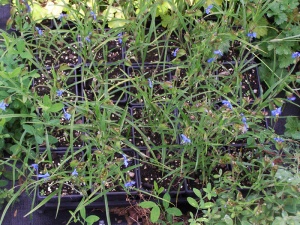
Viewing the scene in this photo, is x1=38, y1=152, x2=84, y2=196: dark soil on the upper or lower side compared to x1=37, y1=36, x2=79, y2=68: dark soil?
lower

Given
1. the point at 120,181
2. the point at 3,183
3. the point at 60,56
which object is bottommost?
the point at 3,183

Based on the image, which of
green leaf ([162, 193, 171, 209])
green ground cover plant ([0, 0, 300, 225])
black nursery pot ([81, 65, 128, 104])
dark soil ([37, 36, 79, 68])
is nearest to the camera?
green ground cover plant ([0, 0, 300, 225])

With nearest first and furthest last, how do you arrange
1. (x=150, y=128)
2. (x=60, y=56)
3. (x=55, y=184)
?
(x=55, y=184) < (x=150, y=128) < (x=60, y=56)

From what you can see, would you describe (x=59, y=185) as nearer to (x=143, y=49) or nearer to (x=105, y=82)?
(x=105, y=82)

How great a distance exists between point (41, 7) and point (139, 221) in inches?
43.0

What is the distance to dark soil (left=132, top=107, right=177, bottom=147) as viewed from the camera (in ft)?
5.92

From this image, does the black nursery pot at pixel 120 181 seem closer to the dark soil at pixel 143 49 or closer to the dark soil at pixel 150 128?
the dark soil at pixel 150 128

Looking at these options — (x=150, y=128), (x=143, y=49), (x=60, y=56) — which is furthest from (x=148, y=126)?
(x=60, y=56)

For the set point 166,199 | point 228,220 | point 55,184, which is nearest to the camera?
point 228,220

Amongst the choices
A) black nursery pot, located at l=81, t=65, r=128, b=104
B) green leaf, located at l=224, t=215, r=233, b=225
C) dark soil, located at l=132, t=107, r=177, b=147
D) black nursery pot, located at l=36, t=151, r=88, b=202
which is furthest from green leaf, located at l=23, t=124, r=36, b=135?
green leaf, located at l=224, t=215, r=233, b=225

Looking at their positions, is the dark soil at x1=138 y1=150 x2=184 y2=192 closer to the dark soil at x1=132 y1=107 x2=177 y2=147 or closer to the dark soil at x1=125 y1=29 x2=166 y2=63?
the dark soil at x1=132 y1=107 x2=177 y2=147

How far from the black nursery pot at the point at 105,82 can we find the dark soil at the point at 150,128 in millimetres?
109

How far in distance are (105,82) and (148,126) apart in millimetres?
246

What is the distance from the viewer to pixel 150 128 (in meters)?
1.97
